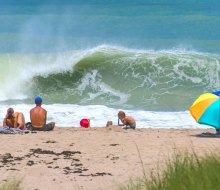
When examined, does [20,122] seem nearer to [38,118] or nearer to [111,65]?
[38,118]

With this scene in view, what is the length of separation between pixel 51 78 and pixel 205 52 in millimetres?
7593

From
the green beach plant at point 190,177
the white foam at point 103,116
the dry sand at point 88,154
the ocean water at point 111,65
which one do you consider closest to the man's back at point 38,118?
the dry sand at point 88,154

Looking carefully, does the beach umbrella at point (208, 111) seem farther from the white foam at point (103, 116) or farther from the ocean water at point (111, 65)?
the ocean water at point (111, 65)

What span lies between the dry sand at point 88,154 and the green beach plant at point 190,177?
111cm

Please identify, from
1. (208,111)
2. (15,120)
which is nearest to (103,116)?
(15,120)

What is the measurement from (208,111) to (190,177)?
5084 mm

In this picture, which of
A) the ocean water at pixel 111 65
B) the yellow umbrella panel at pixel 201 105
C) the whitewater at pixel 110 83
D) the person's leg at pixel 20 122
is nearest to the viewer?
the yellow umbrella panel at pixel 201 105

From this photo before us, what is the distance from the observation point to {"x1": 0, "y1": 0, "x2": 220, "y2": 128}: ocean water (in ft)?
59.6

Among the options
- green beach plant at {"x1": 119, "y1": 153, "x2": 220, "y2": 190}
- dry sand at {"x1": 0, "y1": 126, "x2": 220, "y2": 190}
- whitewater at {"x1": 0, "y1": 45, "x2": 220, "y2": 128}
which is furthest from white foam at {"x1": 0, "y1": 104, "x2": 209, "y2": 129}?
green beach plant at {"x1": 119, "y1": 153, "x2": 220, "y2": 190}

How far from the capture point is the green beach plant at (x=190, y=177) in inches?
237

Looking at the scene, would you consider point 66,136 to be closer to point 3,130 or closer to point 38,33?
point 3,130

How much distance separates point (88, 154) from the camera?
10.4 meters

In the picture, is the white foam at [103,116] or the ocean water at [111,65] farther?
the ocean water at [111,65]

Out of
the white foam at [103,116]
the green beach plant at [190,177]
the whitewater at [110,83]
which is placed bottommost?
the green beach plant at [190,177]
